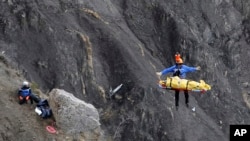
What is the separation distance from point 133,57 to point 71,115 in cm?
1517

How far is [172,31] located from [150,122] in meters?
10.6

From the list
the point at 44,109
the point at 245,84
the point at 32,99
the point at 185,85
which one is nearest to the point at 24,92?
the point at 32,99

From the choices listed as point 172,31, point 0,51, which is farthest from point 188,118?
point 0,51

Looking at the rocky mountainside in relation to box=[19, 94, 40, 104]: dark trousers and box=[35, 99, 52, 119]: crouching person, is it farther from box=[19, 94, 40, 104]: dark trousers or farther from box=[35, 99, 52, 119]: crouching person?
box=[19, 94, 40, 104]: dark trousers

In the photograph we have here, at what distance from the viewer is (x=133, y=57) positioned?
115 ft

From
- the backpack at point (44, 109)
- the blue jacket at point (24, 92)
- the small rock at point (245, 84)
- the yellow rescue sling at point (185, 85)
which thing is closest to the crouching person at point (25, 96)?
the blue jacket at point (24, 92)

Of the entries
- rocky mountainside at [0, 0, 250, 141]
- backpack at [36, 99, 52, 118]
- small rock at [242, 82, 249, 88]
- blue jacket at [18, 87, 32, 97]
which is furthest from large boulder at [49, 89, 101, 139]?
small rock at [242, 82, 249, 88]

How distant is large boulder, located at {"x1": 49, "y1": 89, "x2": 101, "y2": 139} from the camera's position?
794 inches

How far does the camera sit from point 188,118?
3522 cm

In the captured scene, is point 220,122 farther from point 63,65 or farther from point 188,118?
point 63,65

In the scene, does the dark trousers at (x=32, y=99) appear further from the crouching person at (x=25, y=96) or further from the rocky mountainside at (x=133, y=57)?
the rocky mountainside at (x=133, y=57)

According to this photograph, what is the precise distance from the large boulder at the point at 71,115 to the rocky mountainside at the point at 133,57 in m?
1.05

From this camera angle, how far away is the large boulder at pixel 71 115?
20156mm

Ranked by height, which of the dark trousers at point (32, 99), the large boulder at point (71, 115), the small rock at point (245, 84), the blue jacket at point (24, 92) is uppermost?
the blue jacket at point (24, 92)
